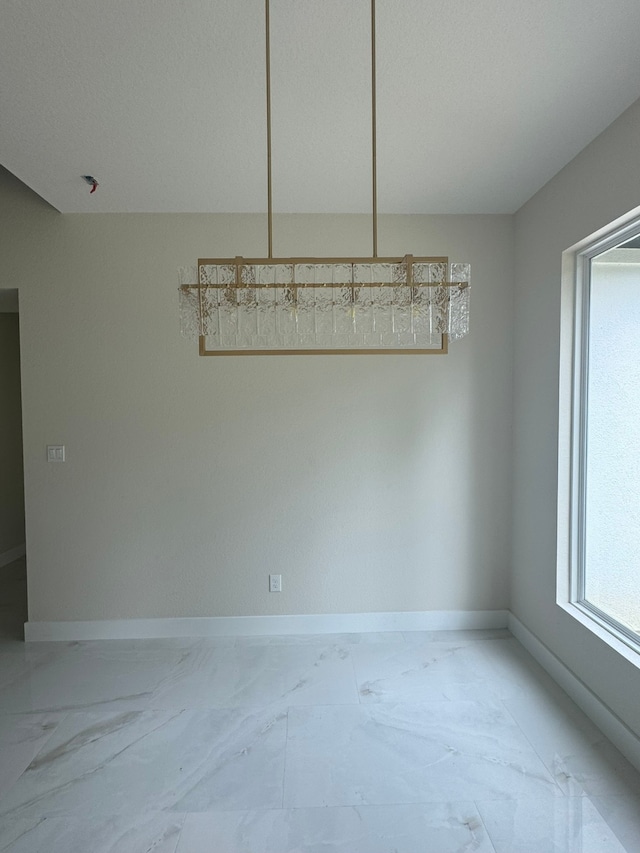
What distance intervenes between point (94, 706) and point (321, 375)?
2.21 m

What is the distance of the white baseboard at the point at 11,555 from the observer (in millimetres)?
4953

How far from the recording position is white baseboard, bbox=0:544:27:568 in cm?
495

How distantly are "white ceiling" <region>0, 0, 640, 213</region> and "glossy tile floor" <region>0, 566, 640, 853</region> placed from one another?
8.84ft

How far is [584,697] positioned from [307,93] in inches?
117

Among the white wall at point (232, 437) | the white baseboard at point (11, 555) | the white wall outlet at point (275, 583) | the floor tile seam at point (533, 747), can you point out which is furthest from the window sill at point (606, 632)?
the white baseboard at point (11, 555)

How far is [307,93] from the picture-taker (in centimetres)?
211

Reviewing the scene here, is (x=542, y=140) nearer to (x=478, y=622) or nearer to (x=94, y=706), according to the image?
(x=478, y=622)

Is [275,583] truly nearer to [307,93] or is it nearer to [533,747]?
[533,747]

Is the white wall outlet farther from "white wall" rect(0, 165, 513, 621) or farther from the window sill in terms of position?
the window sill

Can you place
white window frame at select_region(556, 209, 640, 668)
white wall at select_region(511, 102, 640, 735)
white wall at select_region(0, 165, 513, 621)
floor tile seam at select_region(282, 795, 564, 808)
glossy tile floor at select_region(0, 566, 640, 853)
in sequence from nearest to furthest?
1. glossy tile floor at select_region(0, 566, 640, 853)
2. floor tile seam at select_region(282, 795, 564, 808)
3. white wall at select_region(511, 102, 640, 735)
4. white window frame at select_region(556, 209, 640, 668)
5. white wall at select_region(0, 165, 513, 621)

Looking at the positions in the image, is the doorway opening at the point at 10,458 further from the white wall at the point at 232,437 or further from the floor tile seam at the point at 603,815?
the floor tile seam at the point at 603,815

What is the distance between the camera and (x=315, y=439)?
11.3ft

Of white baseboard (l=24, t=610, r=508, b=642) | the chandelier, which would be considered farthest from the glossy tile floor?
the chandelier

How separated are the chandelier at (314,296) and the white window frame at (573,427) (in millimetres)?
1551
